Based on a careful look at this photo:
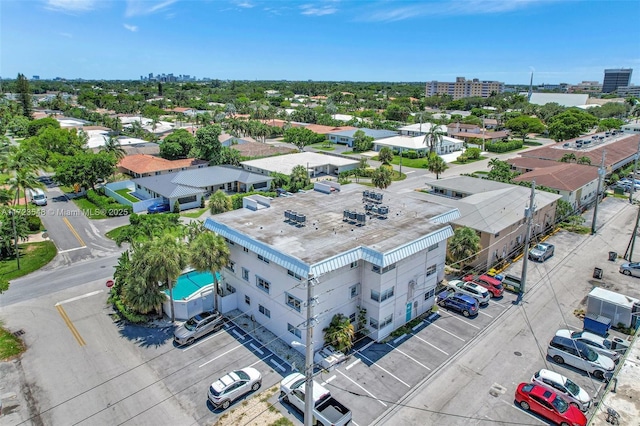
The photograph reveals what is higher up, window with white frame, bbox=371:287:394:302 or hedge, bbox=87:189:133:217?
window with white frame, bbox=371:287:394:302

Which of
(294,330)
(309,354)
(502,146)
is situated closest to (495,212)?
(294,330)

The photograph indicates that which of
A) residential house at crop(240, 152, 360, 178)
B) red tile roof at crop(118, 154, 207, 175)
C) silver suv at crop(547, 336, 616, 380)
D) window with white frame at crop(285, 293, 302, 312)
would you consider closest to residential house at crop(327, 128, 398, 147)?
residential house at crop(240, 152, 360, 178)

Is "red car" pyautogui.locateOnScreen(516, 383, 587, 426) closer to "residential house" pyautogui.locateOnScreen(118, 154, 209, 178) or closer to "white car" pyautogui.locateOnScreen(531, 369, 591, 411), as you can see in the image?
"white car" pyautogui.locateOnScreen(531, 369, 591, 411)

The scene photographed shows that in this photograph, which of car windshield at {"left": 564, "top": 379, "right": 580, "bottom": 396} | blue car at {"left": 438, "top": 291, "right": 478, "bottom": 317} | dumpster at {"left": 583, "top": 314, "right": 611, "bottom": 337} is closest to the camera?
car windshield at {"left": 564, "top": 379, "right": 580, "bottom": 396}

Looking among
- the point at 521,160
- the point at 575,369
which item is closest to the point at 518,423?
the point at 575,369

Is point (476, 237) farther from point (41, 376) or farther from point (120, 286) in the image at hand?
point (41, 376)

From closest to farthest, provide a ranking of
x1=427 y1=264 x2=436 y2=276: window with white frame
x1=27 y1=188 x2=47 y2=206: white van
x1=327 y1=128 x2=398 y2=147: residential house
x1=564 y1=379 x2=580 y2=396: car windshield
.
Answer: x1=564 y1=379 x2=580 y2=396: car windshield
x1=427 y1=264 x2=436 y2=276: window with white frame
x1=27 y1=188 x2=47 y2=206: white van
x1=327 y1=128 x2=398 y2=147: residential house

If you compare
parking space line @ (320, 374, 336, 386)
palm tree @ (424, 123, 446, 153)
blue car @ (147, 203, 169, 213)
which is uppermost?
palm tree @ (424, 123, 446, 153)

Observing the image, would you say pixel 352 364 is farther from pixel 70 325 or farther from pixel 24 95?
pixel 24 95

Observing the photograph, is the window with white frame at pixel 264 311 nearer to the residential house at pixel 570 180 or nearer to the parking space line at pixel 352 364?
the parking space line at pixel 352 364
